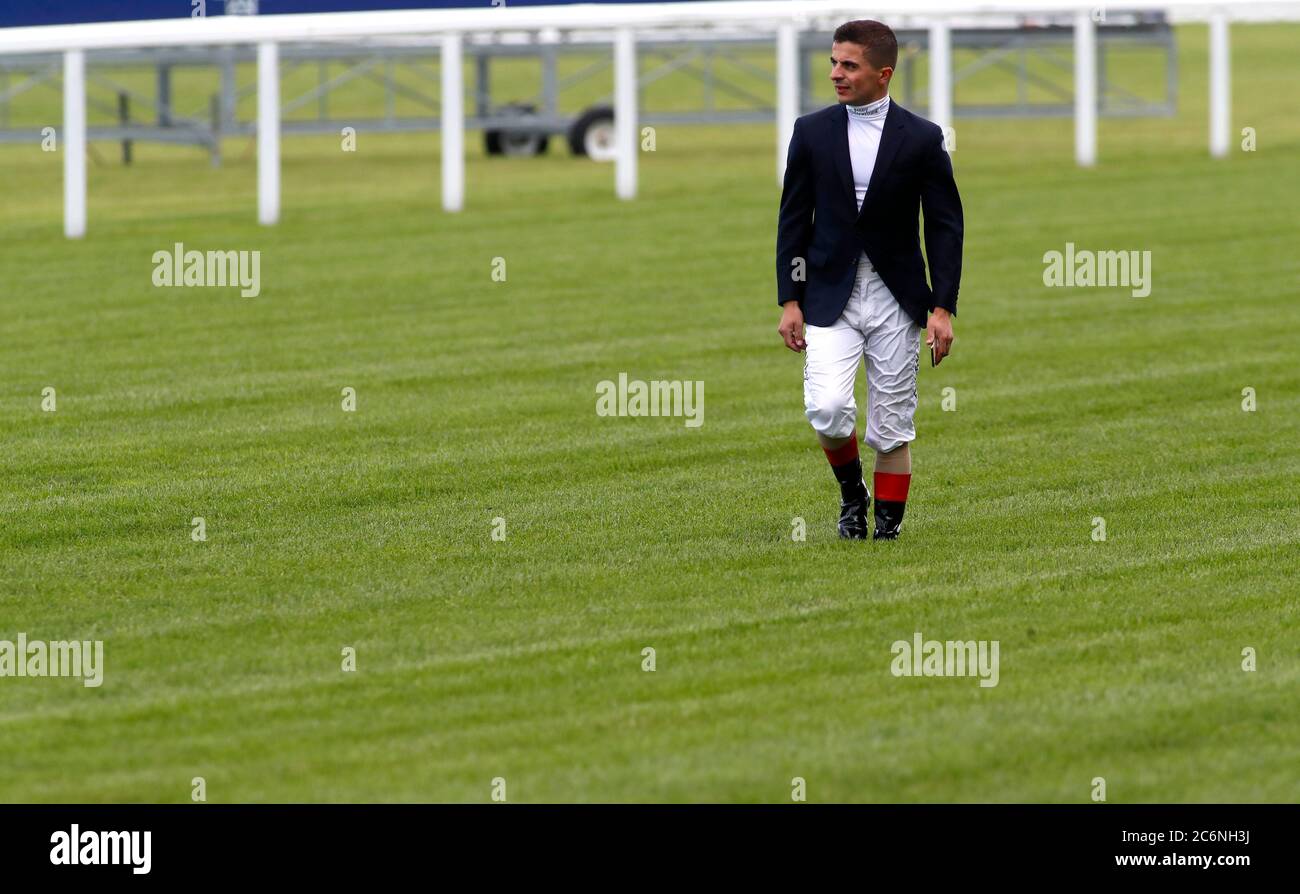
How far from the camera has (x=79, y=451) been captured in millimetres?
11164

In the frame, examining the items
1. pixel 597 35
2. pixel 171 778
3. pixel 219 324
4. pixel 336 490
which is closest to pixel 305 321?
pixel 219 324

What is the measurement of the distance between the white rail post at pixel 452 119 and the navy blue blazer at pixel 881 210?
49.8 feet

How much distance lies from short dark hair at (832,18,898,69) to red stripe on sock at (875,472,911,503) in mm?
1679

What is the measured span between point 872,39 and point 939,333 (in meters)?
1.17

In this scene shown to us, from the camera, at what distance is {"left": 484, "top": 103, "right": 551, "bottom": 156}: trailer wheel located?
3722 centimetres

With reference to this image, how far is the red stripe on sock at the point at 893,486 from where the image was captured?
895 cm

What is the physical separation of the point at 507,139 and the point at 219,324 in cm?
2197

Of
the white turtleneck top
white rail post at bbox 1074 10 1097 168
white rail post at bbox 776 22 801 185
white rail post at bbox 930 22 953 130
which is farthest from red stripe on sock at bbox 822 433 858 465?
white rail post at bbox 1074 10 1097 168

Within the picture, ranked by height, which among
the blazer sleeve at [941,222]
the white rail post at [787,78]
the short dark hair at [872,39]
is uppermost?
the white rail post at [787,78]

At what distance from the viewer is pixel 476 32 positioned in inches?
942

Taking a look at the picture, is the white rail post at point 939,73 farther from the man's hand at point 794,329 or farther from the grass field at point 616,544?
the man's hand at point 794,329

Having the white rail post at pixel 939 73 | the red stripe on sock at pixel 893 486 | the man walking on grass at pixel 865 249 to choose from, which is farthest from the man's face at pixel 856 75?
the white rail post at pixel 939 73

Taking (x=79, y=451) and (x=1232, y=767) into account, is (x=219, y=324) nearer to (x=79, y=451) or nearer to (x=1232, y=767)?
(x=79, y=451)

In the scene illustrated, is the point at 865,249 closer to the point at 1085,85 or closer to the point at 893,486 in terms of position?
the point at 893,486
